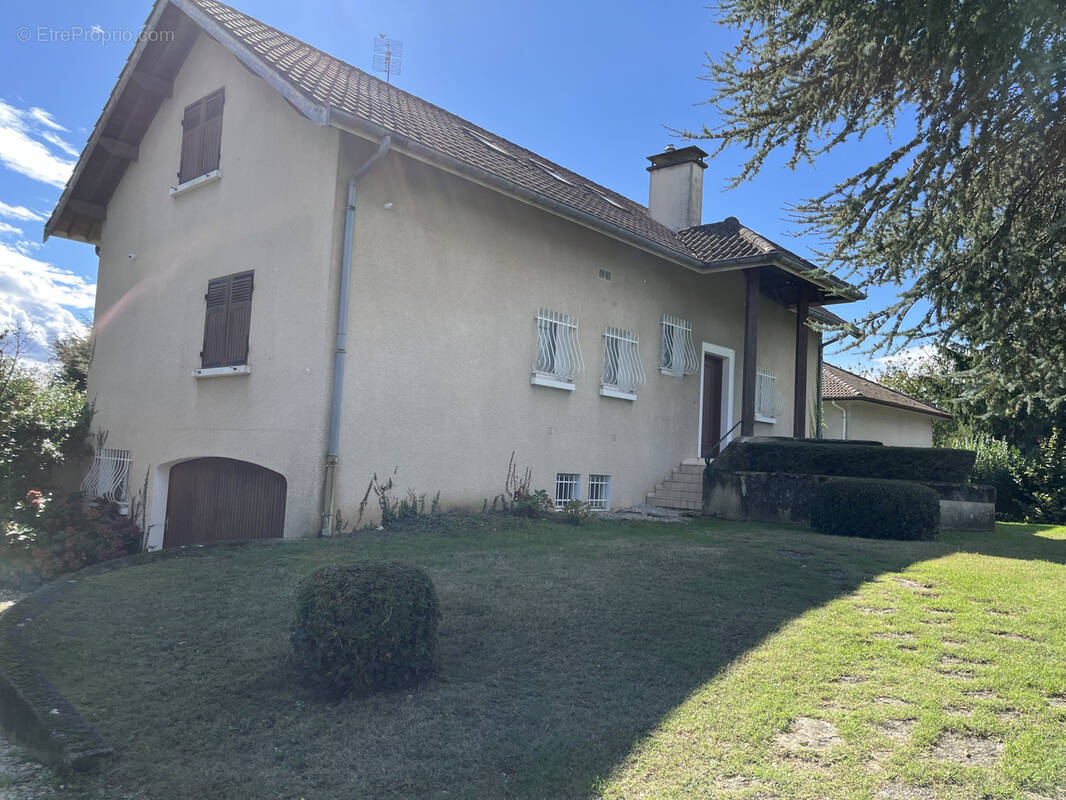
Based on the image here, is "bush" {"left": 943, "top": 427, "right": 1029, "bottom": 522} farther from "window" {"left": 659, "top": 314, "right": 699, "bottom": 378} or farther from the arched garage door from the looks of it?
the arched garage door

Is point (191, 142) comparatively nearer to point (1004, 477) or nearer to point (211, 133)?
point (211, 133)

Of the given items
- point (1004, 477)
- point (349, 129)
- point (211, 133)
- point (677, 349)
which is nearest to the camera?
point (349, 129)

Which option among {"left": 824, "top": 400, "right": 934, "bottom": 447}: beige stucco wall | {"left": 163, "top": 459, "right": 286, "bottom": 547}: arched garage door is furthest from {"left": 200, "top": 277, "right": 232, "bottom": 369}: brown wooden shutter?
{"left": 824, "top": 400, "right": 934, "bottom": 447}: beige stucco wall

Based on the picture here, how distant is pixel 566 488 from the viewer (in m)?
12.4

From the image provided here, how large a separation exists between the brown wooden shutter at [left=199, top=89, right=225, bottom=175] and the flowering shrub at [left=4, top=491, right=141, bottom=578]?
5.53 metres

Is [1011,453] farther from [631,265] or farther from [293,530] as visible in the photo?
[293,530]

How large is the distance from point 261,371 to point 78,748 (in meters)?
6.93

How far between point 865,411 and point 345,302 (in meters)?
21.5

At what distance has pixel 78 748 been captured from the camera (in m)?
3.66

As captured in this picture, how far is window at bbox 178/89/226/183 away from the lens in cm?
1179

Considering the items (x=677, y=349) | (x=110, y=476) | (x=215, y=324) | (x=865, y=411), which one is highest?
(x=865, y=411)

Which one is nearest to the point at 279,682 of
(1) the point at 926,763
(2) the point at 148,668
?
(2) the point at 148,668

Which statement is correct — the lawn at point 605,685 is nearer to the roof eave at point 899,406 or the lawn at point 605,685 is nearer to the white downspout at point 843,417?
the roof eave at point 899,406

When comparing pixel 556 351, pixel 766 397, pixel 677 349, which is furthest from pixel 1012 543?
pixel 766 397
